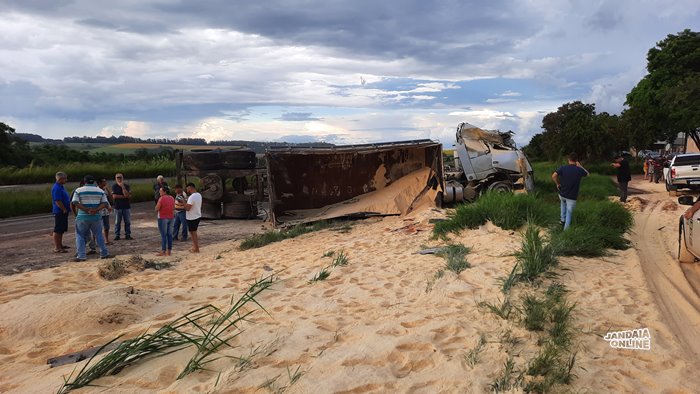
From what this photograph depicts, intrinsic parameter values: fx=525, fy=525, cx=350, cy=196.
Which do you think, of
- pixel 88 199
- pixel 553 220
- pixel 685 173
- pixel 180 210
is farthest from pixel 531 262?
pixel 685 173

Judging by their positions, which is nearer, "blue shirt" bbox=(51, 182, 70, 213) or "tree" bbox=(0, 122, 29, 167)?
"blue shirt" bbox=(51, 182, 70, 213)

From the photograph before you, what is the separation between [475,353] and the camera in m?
4.21

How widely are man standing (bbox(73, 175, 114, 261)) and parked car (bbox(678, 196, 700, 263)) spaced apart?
1006cm

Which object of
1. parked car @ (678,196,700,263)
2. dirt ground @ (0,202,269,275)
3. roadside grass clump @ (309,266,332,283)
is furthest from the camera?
dirt ground @ (0,202,269,275)

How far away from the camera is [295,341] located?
A: 454cm

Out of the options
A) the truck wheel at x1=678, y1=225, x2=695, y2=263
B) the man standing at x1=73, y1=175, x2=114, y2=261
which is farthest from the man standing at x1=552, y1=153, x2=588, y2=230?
the man standing at x1=73, y1=175, x2=114, y2=261

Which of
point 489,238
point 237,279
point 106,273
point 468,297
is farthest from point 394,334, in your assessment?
point 106,273

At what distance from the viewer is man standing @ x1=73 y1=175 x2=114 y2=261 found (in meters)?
10.0

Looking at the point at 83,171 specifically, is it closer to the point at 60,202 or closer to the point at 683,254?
the point at 60,202

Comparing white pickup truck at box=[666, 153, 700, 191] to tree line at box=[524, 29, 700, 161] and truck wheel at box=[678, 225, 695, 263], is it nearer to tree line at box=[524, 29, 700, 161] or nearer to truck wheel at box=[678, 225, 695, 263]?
truck wheel at box=[678, 225, 695, 263]

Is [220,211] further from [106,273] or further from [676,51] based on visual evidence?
[676,51]

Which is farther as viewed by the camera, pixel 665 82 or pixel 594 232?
pixel 665 82

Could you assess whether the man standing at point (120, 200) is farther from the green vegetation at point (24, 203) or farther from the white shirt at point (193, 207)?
the green vegetation at point (24, 203)

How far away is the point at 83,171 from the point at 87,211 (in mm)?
22888
